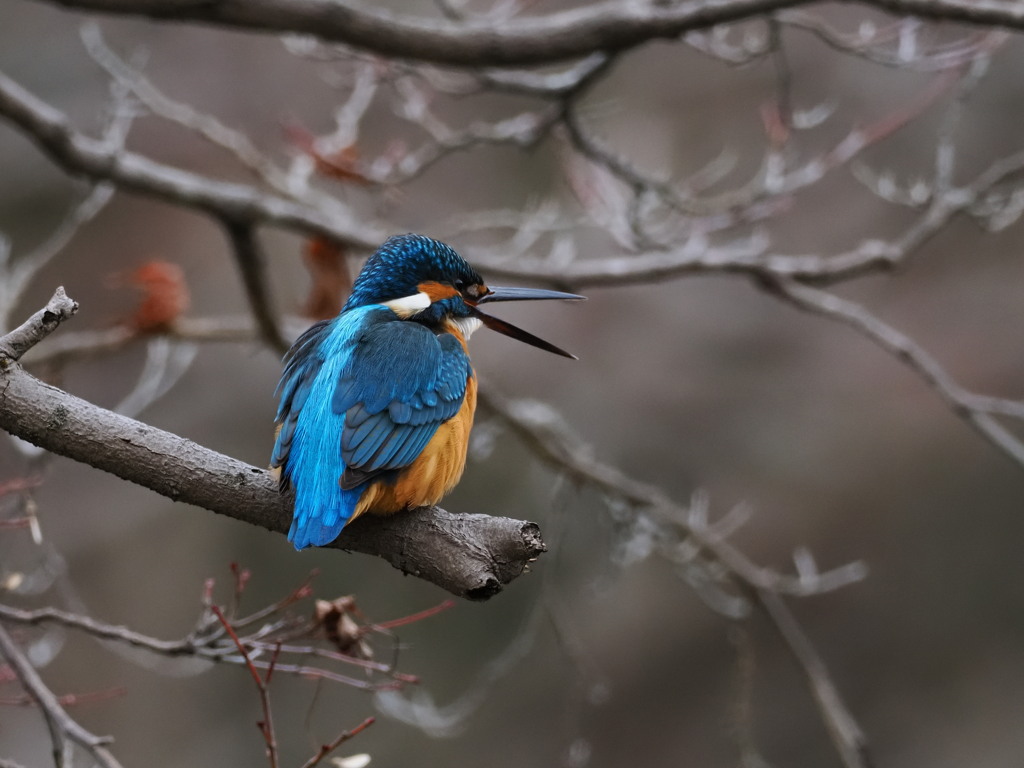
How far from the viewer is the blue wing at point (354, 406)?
183 centimetres

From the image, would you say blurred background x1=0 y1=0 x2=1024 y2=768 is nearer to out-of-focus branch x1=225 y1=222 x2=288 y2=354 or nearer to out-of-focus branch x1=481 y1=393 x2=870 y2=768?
out-of-focus branch x1=481 y1=393 x2=870 y2=768

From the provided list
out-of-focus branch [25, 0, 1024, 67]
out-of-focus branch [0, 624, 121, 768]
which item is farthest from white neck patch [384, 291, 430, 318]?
out-of-focus branch [25, 0, 1024, 67]

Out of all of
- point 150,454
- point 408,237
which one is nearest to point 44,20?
point 408,237

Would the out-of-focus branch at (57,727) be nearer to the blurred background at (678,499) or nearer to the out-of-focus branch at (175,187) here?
the out-of-focus branch at (175,187)

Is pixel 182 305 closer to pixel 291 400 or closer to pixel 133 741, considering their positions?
pixel 291 400

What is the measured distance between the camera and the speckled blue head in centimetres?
240

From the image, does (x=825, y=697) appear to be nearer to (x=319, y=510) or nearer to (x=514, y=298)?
(x=514, y=298)

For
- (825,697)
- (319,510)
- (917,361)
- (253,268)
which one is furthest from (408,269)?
(825,697)

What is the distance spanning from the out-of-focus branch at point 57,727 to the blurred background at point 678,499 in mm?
2140

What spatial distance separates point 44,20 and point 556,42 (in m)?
6.61

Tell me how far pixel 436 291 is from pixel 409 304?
79 mm

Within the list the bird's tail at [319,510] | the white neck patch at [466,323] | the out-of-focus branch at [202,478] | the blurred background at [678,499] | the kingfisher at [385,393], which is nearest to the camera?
the out-of-focus branch at [202,478]

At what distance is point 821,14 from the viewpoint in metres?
7.48

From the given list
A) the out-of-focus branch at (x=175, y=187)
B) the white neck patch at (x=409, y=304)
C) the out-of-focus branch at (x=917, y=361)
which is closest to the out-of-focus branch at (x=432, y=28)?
the out-of-focus branch at (x=175, y=187)
